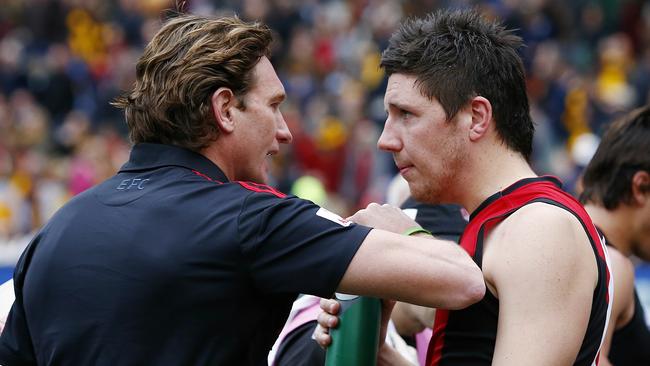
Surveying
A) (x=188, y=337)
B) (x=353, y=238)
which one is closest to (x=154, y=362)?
(x=188, y=337)

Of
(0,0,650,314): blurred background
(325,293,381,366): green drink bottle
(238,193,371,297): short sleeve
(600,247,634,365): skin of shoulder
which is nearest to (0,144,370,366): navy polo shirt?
(238,193,371,297): short sleeve

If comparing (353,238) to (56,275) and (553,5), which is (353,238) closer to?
(56,275)

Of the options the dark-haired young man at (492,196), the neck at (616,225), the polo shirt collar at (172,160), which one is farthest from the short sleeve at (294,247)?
the neck at (616,225)

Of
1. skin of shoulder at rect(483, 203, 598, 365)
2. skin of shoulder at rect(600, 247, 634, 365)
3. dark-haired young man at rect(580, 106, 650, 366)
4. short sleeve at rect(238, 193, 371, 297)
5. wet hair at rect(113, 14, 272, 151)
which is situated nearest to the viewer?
short sleeve at rect(238, 193, 371, 297)

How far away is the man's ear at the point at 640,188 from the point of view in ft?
13.7

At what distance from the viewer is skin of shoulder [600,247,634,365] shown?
403cm

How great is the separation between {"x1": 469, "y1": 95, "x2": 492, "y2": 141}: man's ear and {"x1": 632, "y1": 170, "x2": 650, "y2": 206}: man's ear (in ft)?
3.68

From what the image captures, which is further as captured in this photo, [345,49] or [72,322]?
[345,49]

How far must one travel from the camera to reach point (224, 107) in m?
3.12

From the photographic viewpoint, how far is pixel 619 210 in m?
4.22

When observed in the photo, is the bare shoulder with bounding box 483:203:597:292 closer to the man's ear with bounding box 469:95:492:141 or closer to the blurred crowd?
the man's ear with bounding box 469:95:492:141

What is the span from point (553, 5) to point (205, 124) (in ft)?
45.4

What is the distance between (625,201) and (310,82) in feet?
38.6

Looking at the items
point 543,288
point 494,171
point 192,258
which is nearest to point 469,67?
point 494,171
